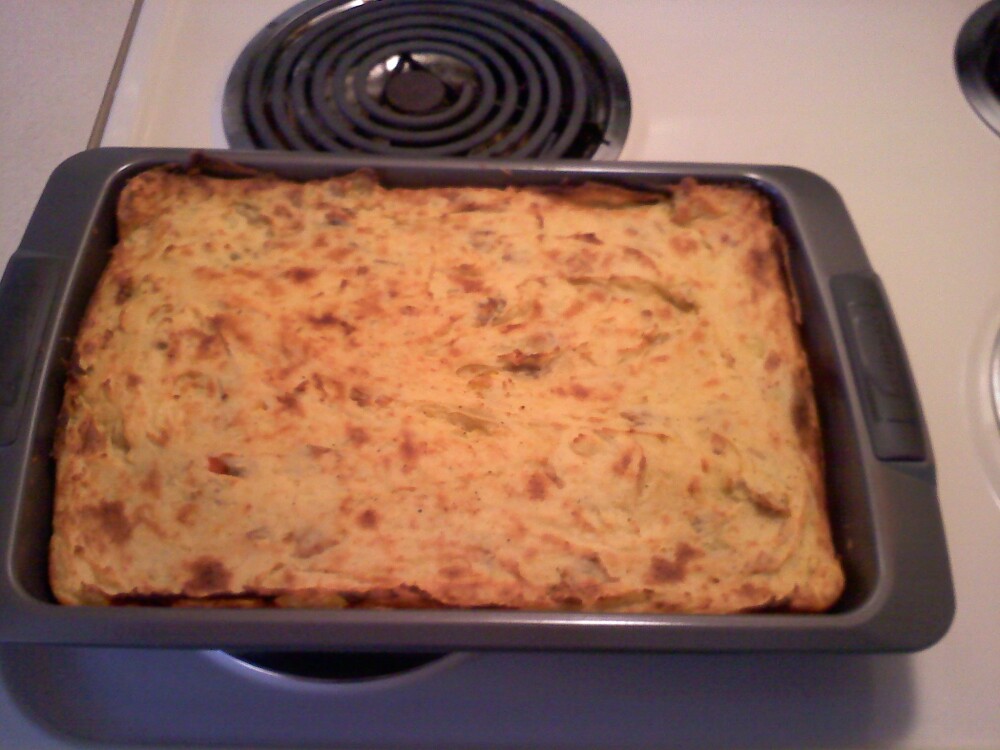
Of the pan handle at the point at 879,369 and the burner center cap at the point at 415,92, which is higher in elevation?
the burner center cap at the point at 415,92

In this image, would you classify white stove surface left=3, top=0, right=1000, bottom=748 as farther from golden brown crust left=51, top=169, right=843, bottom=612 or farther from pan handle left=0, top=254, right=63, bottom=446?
pan handle left=0, top=254, right=63, bottom=446

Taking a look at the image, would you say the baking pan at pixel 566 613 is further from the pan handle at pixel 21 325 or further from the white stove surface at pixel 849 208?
the white stove surface at pixel 849 208

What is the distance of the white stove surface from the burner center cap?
22 cm

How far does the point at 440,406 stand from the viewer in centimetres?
73

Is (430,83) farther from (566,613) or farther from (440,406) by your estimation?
(566,613)

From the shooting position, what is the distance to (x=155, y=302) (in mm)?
766

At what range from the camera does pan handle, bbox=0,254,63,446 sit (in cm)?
66

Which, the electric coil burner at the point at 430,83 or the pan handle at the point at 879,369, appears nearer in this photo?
the pan handle at the point at 879,369

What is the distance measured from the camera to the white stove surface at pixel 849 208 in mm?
647

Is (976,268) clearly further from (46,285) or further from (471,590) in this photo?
(46,285)

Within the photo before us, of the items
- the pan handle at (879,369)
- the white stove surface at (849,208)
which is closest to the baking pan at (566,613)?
the pan handle at (879,369)

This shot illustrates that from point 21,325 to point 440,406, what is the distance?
1.25ft

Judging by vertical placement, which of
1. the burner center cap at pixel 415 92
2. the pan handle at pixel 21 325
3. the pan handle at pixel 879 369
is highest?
the burner center cap at pixel 415 92

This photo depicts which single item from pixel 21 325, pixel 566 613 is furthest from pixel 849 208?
pixel 21 325
